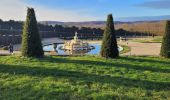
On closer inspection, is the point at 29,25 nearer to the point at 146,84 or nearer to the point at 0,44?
the point at 146,84

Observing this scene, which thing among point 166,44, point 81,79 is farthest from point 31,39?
point 166,44

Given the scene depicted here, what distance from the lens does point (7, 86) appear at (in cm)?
1689

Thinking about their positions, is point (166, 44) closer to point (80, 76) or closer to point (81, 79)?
point (80, 76)

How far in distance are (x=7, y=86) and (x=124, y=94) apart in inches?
188

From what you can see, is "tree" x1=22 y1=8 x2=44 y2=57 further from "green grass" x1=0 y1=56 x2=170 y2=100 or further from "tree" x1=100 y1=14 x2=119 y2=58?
"tree" x1=100 y1=14 x2=119 y2=58

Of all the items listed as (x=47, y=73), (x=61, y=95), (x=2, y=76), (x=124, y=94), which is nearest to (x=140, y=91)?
Answer: (x=124, y=94)

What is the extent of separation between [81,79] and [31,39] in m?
6.93

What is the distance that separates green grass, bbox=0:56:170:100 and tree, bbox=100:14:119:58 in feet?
6.29

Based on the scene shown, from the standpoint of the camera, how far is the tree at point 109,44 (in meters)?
26.5

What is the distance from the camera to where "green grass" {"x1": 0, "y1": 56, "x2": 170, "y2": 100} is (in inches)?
619

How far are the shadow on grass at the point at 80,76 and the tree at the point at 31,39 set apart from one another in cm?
331

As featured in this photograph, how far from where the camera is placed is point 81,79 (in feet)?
60.0

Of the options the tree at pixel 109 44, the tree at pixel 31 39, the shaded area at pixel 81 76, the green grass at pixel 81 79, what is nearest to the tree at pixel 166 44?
the tree at pixel 109 44

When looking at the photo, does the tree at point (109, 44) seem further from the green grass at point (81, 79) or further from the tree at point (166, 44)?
the tree at point (166, 44)
